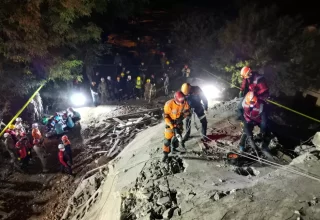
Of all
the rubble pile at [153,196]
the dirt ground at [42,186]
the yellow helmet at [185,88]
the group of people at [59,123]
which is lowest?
the dirt ground at [42,186]

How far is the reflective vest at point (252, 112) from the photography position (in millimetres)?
6047

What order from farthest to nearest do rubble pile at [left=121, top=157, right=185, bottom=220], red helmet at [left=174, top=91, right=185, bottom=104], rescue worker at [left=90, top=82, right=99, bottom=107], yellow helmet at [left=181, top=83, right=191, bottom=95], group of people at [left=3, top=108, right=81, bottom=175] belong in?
1. rescue worker at [left=90, top=82, right=99, bottom=107]
2. group of people at [left=3, top=108, right=81, bottom=175]
3. yellow helmet at [left=181, top=83, right=191, bottom=95]
4. red helmet at [left=174, top=91, right=185, bottom=104]
5. rubble pile at [left=121, top=157, right=185, bottom=220]

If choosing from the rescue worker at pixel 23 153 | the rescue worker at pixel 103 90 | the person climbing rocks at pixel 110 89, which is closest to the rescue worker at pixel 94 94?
the rescue worker at pixel 103 90

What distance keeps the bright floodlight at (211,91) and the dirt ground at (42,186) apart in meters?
8.31

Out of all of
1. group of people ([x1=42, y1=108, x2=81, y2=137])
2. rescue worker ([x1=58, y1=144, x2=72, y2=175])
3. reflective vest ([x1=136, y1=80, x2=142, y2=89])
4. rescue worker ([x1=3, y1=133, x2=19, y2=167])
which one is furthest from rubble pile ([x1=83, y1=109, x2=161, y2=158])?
rescue worker ([x1=3, y1=133, x2=19, y2=167])

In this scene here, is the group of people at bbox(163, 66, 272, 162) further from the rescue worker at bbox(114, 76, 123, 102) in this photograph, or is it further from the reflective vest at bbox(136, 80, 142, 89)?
the rescue worker at bbox(114, 76, 123, 102)

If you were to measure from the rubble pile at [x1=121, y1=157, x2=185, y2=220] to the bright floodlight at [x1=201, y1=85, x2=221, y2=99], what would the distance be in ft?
33.0

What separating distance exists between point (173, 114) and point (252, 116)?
201 centimetres

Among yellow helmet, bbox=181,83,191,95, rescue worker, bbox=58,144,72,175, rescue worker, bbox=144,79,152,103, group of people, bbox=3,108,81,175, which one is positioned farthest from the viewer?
rescue worker, bbox=144,79,152,103

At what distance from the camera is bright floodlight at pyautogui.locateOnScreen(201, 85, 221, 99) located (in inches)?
621

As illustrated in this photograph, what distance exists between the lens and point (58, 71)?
12977 millimetres

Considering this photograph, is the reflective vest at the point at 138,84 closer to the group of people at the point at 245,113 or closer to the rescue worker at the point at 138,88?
the rescue worker at the point at 138,88

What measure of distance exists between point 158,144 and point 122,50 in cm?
1728

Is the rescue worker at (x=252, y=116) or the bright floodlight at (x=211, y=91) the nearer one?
the rescue worker at (x=252, y=116)
